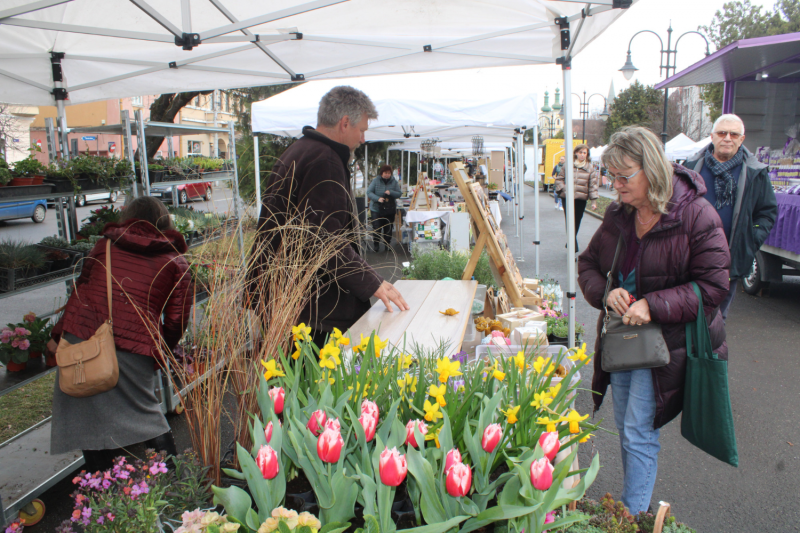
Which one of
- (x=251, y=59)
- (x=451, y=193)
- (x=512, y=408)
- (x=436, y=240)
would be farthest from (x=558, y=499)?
(x=451, y=193)

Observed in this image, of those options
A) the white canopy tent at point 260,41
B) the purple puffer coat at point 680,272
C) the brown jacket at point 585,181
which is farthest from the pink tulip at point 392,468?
the brown jacket at point 585,181

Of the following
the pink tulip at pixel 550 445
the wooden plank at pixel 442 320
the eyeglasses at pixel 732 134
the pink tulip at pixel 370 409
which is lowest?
the wooden plank at pixel 442 320

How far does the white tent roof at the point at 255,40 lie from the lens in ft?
9.91

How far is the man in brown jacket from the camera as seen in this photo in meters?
2.26

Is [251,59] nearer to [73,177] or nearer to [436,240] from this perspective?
[73,177]

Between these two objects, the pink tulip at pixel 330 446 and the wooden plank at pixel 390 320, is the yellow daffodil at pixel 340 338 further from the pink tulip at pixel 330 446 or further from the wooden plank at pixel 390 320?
the pink tulip at pixel 330 446

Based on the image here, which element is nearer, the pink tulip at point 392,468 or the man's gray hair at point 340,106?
the pink tulip at point 392,468

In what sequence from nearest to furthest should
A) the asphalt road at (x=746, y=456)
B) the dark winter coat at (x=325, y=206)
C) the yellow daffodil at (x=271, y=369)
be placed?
the yellow daffodil at (x=271, y=369), the dark winter coat at (x=325, y=206), the asphalt road at (x=746, y=456)

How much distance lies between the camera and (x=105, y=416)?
8.06 ft

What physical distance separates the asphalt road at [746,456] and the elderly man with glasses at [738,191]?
31.7 inches

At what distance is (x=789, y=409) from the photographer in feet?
12.1

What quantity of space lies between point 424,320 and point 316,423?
44.8 inches

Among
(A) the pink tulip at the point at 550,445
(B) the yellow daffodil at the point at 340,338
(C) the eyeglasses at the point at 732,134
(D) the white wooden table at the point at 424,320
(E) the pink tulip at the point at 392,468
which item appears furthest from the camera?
(C) the eyeglasses at the point at 732,134

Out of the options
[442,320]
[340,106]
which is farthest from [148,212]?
[442,320]
